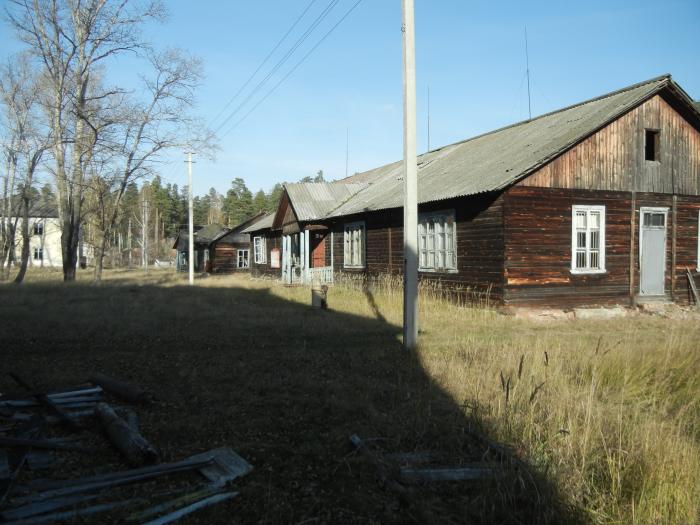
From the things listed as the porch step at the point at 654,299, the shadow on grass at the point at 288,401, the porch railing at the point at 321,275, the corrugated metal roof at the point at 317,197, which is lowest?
the shadow on grass at the point at 288,401

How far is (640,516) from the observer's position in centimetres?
352

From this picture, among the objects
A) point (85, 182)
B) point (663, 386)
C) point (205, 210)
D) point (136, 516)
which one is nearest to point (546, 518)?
point (136, 516)

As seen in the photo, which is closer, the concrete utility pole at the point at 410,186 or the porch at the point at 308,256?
the concrete utility pole at the point at 410,186

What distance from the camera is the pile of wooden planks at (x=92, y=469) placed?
3.49 meters

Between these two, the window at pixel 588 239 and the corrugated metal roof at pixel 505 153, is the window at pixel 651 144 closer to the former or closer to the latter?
the corrugated metal roof at pixel 505 153

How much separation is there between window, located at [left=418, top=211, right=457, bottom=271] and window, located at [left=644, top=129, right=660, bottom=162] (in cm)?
587

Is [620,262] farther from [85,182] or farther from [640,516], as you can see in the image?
[85,182]

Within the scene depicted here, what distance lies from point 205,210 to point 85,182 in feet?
272

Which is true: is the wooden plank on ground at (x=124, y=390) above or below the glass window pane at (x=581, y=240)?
below

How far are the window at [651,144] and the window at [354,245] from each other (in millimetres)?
9652

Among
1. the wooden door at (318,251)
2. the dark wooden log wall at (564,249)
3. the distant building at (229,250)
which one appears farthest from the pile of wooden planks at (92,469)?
the distant building at (229,250)

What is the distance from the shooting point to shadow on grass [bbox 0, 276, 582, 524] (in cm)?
363

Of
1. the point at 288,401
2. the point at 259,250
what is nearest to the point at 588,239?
the point at 288,401

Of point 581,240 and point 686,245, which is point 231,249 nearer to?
point 581,240
